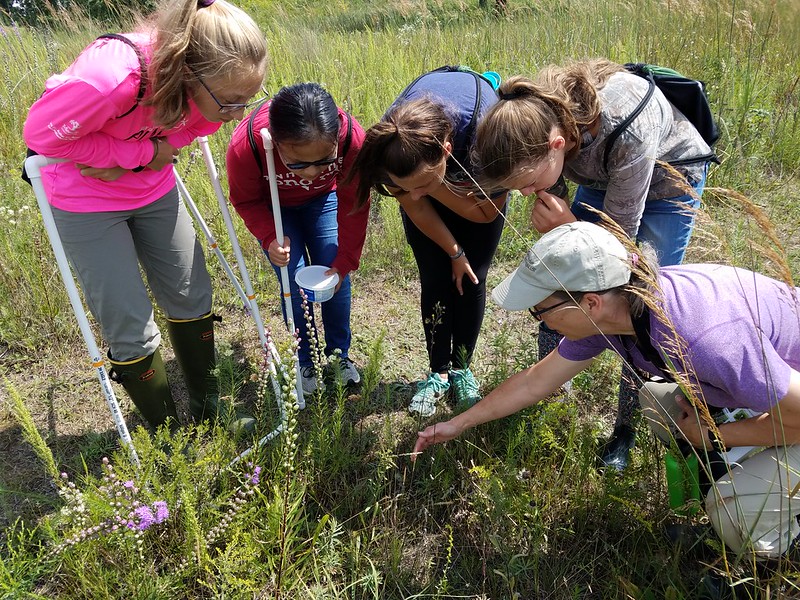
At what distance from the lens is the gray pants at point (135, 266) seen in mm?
2051

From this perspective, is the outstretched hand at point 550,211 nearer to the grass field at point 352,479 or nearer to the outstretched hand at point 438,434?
the grass field at point 352,479

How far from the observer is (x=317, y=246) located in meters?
2.71

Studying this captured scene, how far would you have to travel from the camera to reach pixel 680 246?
2230mm

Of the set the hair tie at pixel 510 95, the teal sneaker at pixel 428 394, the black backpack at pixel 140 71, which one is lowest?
the teal sneaker at pixel 428 394

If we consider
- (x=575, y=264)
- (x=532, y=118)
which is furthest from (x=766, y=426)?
(x=532, y=118)

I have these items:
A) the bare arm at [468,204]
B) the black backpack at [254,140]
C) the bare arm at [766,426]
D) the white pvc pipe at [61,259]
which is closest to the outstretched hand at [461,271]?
the bare arm at [468,204]

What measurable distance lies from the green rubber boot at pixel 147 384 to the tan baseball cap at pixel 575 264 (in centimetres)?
151

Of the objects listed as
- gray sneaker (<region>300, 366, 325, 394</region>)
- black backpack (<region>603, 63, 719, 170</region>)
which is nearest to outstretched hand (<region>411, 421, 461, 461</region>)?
gray sneaker (<region>300, 366, 325, 394</region>)

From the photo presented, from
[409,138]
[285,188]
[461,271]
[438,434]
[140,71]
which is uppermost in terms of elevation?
[140,71]

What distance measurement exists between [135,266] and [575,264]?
5.36 ft

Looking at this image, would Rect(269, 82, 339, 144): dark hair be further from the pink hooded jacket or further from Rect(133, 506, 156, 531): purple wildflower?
Rect(133, 506, 156, 531): purple wildflower

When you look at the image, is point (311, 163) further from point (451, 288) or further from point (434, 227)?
point (451, 288)

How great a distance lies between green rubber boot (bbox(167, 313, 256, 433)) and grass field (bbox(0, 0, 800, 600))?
9 centimetres

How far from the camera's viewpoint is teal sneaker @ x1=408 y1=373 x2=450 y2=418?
2648 mm
